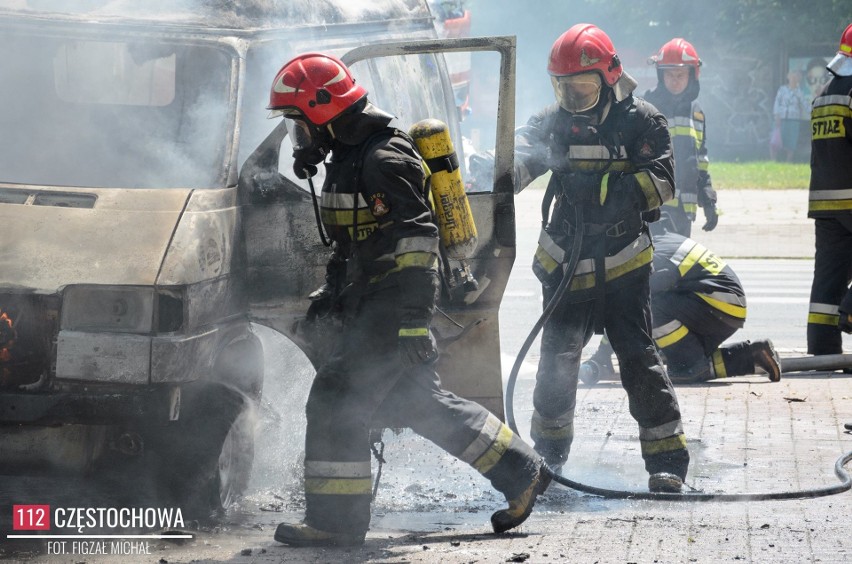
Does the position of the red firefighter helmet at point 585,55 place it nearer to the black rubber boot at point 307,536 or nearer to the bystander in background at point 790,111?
the black rubber boot at point 307,536

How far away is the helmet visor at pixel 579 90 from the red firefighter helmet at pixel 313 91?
1.30 m

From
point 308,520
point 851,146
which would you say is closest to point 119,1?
point 308,520

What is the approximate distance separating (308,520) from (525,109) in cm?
2255

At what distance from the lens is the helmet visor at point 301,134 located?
15.3 feet

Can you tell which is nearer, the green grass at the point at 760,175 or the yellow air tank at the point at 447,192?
the yellow air tank at the point at 447,192

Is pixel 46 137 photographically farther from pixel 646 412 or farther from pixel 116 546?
pixel 646 412

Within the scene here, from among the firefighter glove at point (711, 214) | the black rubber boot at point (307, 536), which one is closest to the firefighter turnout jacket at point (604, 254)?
the black rubber boot at point (307, 536)

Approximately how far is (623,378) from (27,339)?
251cm

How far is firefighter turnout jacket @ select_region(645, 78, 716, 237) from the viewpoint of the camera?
9.23 metres

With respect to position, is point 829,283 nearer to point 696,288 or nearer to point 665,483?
point 696,288

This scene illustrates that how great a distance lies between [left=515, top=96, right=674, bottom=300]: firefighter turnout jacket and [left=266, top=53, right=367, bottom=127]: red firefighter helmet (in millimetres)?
1343

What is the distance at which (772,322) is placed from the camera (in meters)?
10.4

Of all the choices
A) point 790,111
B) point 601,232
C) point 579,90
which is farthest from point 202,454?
point 790,111

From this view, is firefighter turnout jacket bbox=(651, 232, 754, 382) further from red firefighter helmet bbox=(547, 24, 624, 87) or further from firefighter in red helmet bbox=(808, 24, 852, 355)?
red firefighter helmet bbox=(547, 24, 624, 87)
